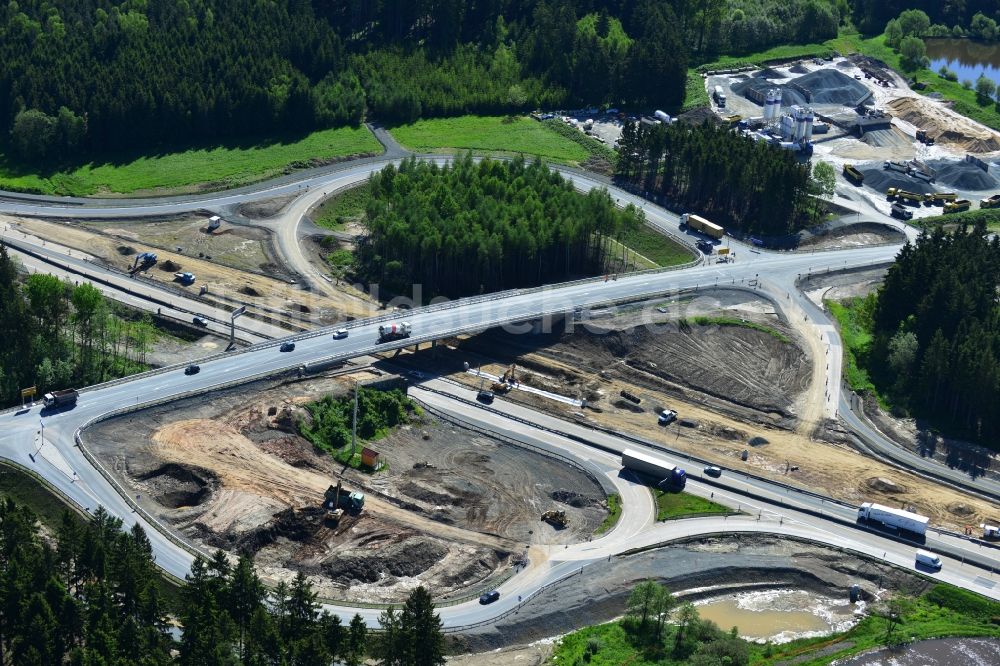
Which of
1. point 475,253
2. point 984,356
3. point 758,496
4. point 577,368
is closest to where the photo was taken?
point 758,496

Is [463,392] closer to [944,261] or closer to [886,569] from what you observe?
[886,569]

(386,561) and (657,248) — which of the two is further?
(657,248)

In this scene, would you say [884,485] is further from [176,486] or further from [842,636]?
[176,486]

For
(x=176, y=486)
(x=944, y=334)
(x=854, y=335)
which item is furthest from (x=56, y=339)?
(x=944, y=334)

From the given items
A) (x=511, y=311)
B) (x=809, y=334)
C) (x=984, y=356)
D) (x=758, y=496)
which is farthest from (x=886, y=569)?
(x=511, y=311)

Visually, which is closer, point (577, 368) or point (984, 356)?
point (984, 356)

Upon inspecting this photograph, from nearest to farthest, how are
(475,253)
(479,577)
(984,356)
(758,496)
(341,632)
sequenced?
(341,632) → (479,577) → (758,496) → (984,356) → (475,253)

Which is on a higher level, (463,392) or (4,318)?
(4,318)

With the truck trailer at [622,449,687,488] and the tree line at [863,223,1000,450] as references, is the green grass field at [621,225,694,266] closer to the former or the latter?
the tree line at [863,223,1000,450]
